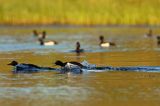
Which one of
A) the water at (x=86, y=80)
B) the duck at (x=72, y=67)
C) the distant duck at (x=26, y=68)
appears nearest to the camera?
the water at (x=86, y=80)

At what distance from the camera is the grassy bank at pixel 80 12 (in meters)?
49.8

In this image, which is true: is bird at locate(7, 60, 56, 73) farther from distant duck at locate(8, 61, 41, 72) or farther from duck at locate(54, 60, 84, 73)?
duck at locate(54, 60, 84, 73)

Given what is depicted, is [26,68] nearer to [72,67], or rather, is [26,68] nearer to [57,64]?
[57,64]

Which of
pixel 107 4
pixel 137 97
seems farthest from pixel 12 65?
pixel 107 4

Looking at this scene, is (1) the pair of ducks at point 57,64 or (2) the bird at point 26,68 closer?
(1) the pair of ducks at point 57,64

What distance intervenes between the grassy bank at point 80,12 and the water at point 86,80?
13.5 metres

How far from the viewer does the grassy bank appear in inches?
1959

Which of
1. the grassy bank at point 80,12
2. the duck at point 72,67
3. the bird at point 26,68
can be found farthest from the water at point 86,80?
the grassy bank at point 80,12

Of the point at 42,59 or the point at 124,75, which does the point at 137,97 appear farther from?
the point at 42,59

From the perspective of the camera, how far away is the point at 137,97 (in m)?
16.7

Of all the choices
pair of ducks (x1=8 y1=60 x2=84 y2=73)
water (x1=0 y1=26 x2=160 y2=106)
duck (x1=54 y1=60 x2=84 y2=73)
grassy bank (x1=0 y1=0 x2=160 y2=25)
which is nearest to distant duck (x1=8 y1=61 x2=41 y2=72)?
pair of ducks (x1=8 y1=60 x2=84 y2=73)

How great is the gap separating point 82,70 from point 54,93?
5032mm

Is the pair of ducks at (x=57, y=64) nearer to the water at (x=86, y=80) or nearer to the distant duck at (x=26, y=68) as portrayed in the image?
the distant duck at (x=26, y=68)

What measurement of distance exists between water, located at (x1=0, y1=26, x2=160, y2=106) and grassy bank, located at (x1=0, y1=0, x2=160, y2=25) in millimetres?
13490
